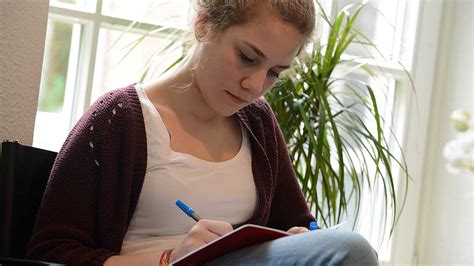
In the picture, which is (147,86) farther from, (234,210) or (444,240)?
(444,240)

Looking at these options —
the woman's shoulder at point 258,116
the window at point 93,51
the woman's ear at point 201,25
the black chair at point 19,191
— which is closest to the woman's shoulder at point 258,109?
the woman's shoulder at point 258,116

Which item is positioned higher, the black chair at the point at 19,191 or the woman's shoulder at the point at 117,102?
the woman's shoulder at the point at 117,102

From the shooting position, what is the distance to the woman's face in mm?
1618

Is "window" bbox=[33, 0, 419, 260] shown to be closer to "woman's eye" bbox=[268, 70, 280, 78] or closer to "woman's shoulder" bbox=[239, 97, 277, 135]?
"woman's shoulder" bbox=[239, 97, 277, 135]

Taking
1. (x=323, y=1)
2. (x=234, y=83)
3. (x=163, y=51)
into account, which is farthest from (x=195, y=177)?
(x=323, y=1)

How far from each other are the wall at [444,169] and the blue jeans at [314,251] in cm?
174

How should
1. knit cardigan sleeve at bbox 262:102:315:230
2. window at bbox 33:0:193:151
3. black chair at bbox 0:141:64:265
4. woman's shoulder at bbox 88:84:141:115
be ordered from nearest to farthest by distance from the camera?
black chair at bbox 0:141:64:265, woman's shoulder at bbox 88:84:141:115, knit cardigan sleeve at bbox 262:102:315:230, window at bbox 33:0:193:151

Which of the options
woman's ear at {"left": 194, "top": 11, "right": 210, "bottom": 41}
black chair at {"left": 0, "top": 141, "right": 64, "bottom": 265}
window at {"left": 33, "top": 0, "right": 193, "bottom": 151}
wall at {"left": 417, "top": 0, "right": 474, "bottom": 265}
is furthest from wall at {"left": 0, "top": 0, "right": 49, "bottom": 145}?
wall at {"left": 417, "top": 0, "right": 474, "bottom": 265}

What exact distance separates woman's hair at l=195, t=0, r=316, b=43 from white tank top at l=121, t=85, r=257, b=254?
205mm

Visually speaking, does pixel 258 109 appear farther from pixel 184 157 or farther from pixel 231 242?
pixel 231 242

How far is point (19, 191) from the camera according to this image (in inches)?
61.2

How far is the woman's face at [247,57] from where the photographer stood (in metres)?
1.62

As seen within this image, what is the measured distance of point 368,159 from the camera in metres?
3.02

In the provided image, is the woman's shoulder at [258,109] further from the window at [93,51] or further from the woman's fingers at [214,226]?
the woman's fingers at [214,226]
